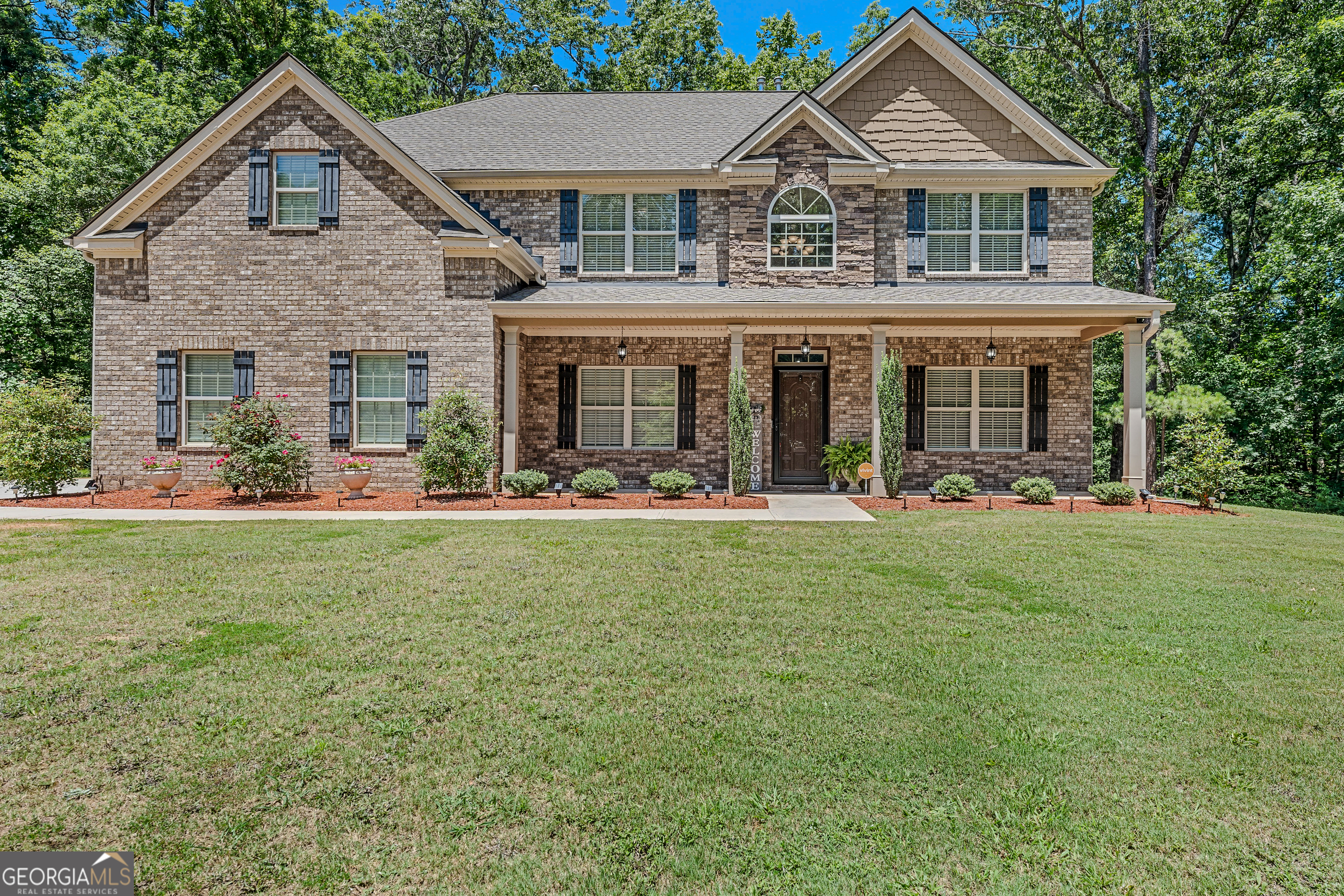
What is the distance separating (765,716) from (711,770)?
0.59 meters

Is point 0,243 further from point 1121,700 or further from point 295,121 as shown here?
point 1121,700

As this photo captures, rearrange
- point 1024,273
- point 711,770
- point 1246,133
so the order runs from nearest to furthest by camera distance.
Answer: point 711,770 < point 1024,273 < point 1246,133

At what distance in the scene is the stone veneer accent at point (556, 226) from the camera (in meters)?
13.9

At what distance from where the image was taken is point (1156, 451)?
18.3 m

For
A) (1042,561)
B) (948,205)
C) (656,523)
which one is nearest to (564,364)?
(656,523)

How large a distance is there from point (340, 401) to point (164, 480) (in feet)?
10.6

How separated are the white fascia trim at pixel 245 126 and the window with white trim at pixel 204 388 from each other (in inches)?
114

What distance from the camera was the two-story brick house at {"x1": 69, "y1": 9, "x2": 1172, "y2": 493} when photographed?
12.2m

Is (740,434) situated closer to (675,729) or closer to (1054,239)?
(1054,239)

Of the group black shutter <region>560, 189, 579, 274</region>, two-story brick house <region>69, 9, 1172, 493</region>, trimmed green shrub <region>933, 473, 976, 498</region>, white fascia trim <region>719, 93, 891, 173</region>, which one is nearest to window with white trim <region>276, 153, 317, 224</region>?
two-story brick house <region>69, 9, 1172, 493</region>

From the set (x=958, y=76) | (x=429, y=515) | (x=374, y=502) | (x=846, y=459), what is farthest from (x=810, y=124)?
(x=374, y=502)

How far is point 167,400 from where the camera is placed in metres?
12.4

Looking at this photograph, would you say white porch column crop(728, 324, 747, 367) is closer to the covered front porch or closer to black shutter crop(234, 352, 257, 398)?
the covered front porch

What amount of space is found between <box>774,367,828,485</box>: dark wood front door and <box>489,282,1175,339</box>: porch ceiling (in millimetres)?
1320
